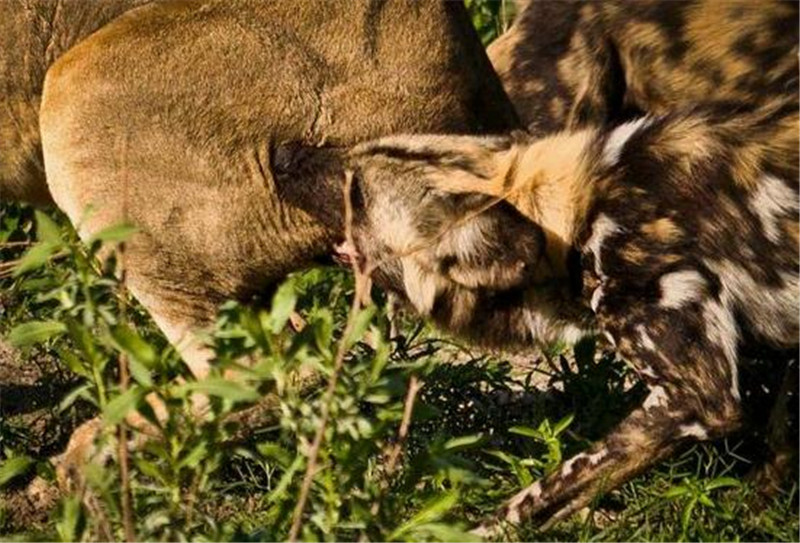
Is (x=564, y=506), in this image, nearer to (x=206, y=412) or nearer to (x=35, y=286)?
(x=206, y=412)

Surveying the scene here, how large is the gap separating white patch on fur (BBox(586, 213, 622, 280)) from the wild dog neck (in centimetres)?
7

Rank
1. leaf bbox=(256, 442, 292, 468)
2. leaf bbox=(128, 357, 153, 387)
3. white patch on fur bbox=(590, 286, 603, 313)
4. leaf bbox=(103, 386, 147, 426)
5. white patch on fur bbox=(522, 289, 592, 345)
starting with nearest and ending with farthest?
leaf bbox=(103, 386, 147, 426)
leaf bbox=(128, 357, 153, 387)
leaf bbox=(256, 442, 292, 468)
white patch on fur bbox=(590, 286, 603, 313)
white patch on fur bbox=(522, 289, 592, 345)

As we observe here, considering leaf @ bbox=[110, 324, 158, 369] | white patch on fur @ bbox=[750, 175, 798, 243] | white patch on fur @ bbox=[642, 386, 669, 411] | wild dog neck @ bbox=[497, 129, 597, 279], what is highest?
leaf @ bbox=[110, 324, 158, 369]

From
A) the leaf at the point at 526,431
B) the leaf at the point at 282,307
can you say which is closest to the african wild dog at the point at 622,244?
the leaf at the point at 526,431

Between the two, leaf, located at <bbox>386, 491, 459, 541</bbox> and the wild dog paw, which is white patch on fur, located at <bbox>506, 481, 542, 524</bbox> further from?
the wild dog paw

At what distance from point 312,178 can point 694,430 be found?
145 cm

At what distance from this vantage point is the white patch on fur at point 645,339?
5137mm

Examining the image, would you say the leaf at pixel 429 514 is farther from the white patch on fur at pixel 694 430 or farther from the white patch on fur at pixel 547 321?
the white patch on fur at pixel 547 321

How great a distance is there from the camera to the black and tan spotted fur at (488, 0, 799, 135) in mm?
6793

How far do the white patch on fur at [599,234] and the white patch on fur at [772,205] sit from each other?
411 millimetres

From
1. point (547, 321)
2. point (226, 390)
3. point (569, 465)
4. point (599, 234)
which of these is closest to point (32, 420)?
point (547, 321)

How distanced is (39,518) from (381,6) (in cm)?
200

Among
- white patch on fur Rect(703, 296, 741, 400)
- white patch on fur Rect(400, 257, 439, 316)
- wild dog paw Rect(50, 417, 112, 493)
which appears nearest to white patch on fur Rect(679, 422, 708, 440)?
white patch on fur Rect(703, 296, 741, 400)

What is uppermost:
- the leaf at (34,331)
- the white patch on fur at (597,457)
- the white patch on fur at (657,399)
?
the leaf at (34,331)
